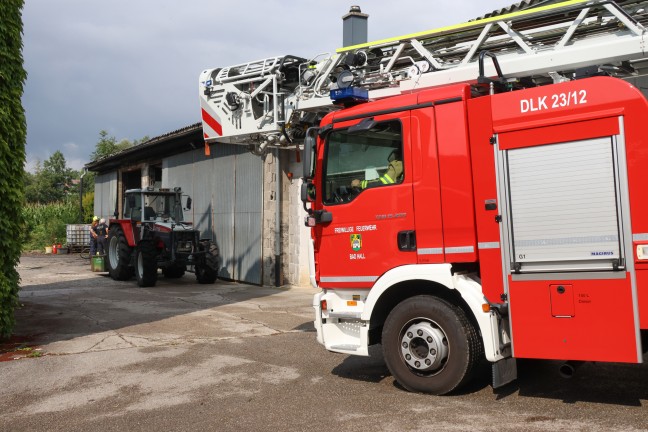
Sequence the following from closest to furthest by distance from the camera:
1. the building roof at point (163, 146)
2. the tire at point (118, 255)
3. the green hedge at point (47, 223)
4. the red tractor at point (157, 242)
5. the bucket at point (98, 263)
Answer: the red tractor at point (157, 242)
the tire at point (118, 255)
the building roof at point (163, 146)
the bucket at point (98, 263)
the green hedge at point (47, 223)

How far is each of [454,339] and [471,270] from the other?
661 mm

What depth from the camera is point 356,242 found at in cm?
607

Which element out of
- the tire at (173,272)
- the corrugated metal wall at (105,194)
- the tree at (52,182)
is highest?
the tree at (52,182)

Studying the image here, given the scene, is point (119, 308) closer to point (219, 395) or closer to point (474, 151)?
point (219, 395)

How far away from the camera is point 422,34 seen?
6.44 meters

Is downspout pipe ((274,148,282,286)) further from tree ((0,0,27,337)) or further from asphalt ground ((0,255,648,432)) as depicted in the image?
tree ((0,0,27,337))

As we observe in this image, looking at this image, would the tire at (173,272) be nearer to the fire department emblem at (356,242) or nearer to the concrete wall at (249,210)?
the concrete wall at (249,210)

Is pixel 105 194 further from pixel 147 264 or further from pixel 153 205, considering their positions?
pixel 147 264

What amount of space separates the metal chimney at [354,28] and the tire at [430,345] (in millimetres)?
7610

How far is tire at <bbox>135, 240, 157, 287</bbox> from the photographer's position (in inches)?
595

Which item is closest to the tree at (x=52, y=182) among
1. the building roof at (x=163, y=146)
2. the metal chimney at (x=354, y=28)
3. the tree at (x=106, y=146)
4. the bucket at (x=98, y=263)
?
the tree at (x=106, y=146)

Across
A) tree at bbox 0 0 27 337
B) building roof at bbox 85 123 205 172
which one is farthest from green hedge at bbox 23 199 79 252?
tree at bbox 0 0 27 337

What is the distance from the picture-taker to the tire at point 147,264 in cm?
1510

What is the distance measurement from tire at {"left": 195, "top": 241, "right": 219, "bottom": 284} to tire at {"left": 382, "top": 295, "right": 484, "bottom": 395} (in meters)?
10.6
